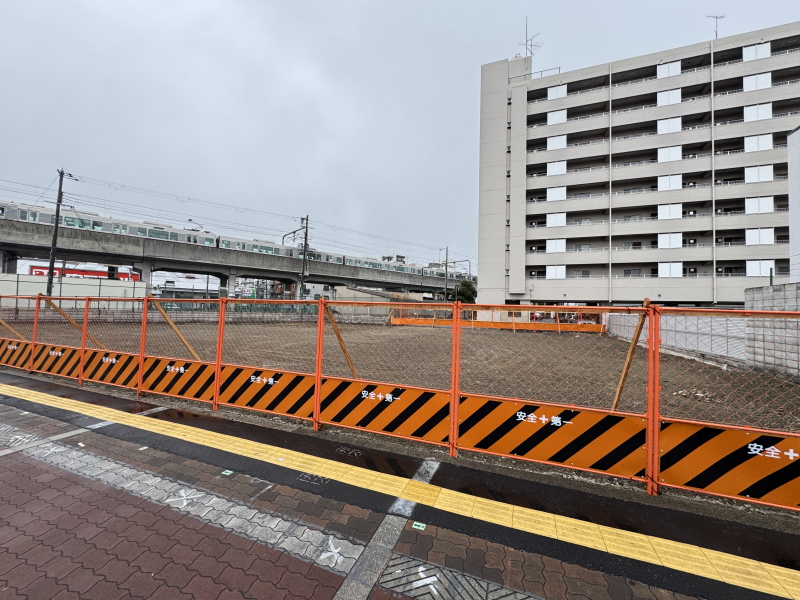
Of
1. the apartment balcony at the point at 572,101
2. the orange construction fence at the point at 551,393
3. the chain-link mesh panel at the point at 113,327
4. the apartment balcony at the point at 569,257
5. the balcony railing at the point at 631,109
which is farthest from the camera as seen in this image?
the apartment balcony at the point at 572,101

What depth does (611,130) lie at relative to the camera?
32.6 m

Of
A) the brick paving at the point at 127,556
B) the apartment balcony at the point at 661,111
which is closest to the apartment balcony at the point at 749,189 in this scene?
the apartment balcony at the point at 661,111

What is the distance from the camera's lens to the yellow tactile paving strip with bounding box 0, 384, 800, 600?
227cm

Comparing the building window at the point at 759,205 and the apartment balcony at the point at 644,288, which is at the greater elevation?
the building window at the point at 759,205

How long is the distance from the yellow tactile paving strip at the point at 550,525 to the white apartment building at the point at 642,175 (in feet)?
112

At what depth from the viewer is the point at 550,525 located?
9.05ft

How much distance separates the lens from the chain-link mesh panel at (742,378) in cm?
620

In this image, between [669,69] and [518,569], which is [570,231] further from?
[518,569]

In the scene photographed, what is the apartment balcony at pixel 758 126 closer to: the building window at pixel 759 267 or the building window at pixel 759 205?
the building window at pixel 759 205

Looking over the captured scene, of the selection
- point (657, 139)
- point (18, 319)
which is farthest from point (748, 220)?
point (18, 319)

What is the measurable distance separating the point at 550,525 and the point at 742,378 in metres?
10.4

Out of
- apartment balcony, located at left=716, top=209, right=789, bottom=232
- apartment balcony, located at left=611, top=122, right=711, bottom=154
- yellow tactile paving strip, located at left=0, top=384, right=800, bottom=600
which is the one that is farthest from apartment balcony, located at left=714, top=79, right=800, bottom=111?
yellow tactile paving strip, located at left=0, top=384, right=800, bottom=600

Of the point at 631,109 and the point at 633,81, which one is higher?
the point at 633,81

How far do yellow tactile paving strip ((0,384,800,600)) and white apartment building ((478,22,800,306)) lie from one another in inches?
1341
